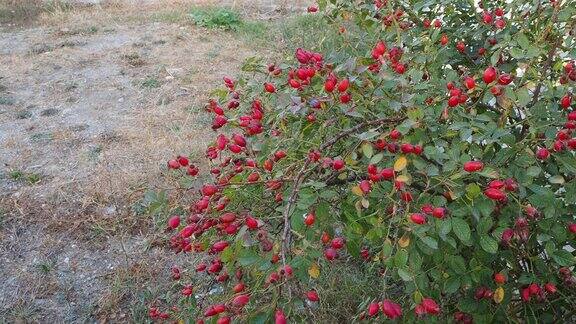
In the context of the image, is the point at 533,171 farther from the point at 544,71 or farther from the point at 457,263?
the point at 544,71

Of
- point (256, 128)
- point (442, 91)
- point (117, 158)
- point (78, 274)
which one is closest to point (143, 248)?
point (78, 274)

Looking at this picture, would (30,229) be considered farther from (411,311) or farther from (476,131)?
(476,131)

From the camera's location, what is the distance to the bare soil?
2740 millimetres

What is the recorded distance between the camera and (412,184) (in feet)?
4.82

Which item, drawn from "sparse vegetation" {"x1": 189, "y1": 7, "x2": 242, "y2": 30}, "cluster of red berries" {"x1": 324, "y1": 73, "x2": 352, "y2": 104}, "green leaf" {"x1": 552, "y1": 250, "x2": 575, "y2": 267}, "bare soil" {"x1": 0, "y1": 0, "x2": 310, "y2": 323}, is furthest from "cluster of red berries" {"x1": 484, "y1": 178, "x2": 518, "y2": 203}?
"sparse vegetation" {"x1": 189, "y1": 7, "x2": 242, "y2": 30}

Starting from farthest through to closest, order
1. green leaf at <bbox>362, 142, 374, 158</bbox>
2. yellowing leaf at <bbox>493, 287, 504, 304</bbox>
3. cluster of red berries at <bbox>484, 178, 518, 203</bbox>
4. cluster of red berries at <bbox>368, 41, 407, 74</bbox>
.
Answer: cluster of red berries at <bbox>368, 41, 407, 74</bbox> → yellowing leaf at <bbox>493, 287, 504, 304</bbox> → green leaf at <bbox>362, 142, 374, 158</bbox> → cluster of red berries at <bbox>484, 178, 518, 203</bbox>

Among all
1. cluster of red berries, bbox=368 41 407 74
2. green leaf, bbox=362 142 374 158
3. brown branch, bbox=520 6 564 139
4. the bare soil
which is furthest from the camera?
the bare soil

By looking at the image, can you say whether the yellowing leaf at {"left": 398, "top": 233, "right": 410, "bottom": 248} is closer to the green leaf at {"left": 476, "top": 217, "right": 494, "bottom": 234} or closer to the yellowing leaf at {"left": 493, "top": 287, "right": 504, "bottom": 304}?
the green leaf at {"left": 476, "top": 217, "right": 494, "bottom": 234}

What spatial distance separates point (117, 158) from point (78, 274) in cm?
116

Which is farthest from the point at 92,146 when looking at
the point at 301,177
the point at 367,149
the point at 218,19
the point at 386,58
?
the point at 218,19

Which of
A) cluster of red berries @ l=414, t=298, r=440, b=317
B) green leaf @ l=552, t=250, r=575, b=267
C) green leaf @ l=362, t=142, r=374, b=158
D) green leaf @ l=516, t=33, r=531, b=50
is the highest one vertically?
green leaf @ l=516, t=33, r=531, b=50

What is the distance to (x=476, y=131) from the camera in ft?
4.59

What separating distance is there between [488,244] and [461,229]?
3.7 inches

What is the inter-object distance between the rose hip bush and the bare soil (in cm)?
37
